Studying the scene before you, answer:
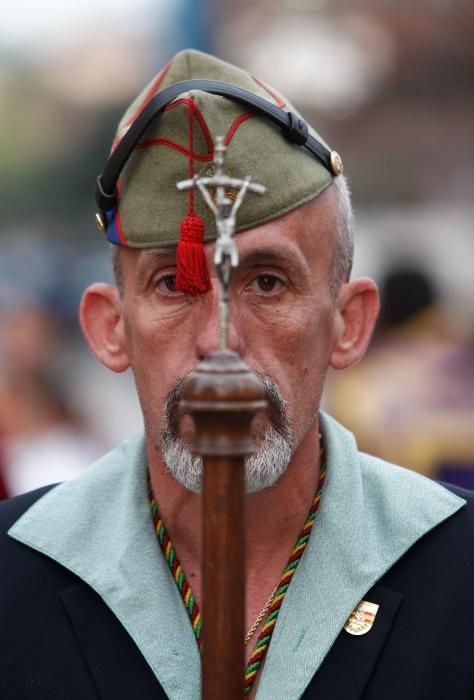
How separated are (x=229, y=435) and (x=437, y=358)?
560 centimetres

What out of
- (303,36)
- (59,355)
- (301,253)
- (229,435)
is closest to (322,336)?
(301,253)

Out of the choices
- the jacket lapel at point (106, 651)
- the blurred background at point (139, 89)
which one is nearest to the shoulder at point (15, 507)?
the jacket lapel at point (106, 651)

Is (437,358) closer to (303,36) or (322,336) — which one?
(303,36)

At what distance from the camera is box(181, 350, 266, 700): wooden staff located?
186cm

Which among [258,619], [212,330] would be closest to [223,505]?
[212,330]

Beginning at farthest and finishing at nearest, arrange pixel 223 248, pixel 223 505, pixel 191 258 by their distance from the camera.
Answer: pixel 191 258 < pixel 223 248 < pixel 223 505

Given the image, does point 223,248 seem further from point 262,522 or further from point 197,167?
point 262,522

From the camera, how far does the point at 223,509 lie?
1879 millimetres

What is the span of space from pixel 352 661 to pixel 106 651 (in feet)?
1.88

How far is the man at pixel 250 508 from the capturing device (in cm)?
263

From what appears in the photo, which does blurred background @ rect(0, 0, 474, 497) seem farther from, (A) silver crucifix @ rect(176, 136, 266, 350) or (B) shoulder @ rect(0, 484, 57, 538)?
(A) silver crucifix @ rect(176, 136, 266, 350)

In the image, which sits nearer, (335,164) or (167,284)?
(167,284)

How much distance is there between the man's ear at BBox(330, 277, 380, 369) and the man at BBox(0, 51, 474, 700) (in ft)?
0.05

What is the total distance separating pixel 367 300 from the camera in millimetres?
3162
